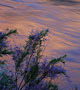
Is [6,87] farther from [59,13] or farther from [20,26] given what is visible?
[59,13]

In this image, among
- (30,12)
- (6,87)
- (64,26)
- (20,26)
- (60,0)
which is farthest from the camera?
(60,0)

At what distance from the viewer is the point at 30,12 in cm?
1137

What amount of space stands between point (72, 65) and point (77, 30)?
3671mm

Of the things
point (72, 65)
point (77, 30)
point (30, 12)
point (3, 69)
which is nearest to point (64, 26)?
point (77, 30)

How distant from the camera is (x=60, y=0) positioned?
55.0 feet

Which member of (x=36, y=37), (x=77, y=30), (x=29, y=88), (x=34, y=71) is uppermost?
(x=36, y=37)

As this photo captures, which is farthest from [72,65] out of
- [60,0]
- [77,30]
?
[60,0]

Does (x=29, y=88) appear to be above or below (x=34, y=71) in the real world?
below

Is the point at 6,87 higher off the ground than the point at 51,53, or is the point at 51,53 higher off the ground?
the point at 6,87

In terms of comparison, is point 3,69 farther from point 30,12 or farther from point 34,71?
point 30,12

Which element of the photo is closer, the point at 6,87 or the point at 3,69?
the point at 6,87

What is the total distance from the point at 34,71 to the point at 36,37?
488mm

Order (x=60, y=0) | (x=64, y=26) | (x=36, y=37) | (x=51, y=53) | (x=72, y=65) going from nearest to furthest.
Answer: (x=36, y=37) → (x=72, y=65) → (x=51, y=53) → (x=64, y=26) → (x=60, y=0)

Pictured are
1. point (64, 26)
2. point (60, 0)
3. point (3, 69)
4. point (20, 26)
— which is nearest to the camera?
point (3, 69)
